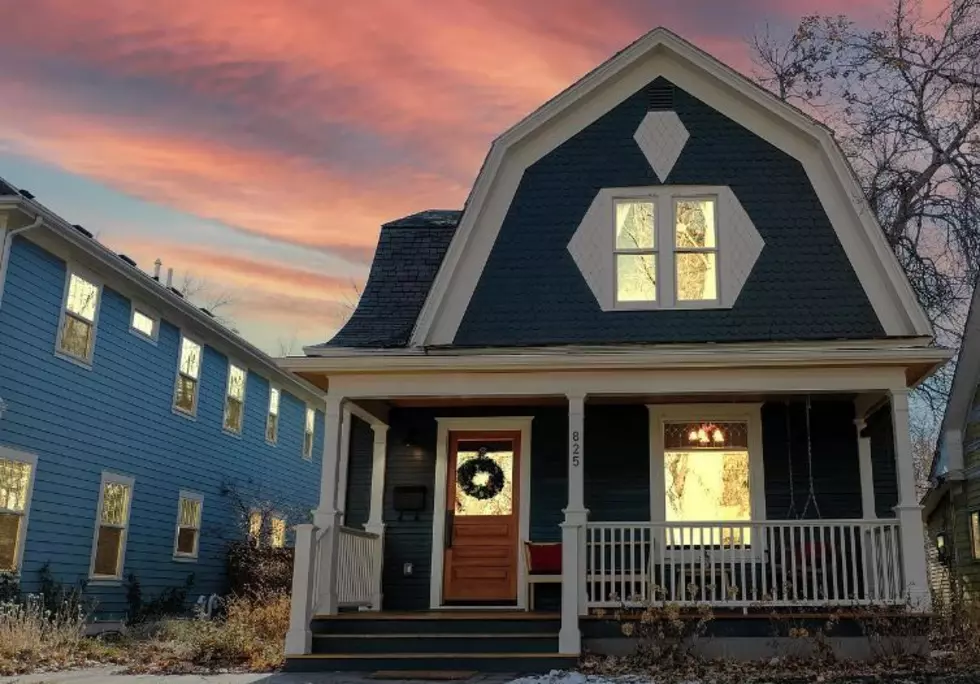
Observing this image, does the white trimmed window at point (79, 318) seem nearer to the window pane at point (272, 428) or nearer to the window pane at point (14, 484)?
the window pane at point (14, 484)

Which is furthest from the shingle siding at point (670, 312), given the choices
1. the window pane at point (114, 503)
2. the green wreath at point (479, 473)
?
the window pane at point (114, 503)

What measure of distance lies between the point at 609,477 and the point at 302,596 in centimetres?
382

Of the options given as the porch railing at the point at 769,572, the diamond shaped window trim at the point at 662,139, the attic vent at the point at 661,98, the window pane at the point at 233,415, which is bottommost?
the porch railing at the point at 769,572

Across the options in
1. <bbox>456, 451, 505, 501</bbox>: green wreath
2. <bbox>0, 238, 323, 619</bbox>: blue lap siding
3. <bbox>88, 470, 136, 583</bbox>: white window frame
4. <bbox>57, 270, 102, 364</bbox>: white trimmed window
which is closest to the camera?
<bbox>456, 451, 505, 501</bbox>: green wreath

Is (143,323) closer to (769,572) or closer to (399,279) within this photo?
(399,279)

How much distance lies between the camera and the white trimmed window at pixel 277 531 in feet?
63.3

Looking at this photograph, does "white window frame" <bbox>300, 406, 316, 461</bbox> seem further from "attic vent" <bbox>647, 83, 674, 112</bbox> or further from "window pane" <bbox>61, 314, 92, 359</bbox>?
"attic vent" <bbox>647, 83, 674, 112</bbox>

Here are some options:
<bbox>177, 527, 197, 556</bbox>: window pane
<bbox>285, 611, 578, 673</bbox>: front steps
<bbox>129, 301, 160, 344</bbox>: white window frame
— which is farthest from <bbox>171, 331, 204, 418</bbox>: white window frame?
→ <bbox>285, 611, 578, 673</bbox>: front steps

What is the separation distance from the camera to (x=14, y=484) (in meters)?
12.0

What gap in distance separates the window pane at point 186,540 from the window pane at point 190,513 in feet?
0.36

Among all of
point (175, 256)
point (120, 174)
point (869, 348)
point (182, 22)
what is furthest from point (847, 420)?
point (175, 256)

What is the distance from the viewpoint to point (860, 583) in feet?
33.1

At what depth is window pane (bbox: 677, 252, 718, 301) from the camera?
10.7m

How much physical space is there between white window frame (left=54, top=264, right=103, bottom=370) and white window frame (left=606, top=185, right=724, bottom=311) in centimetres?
777
